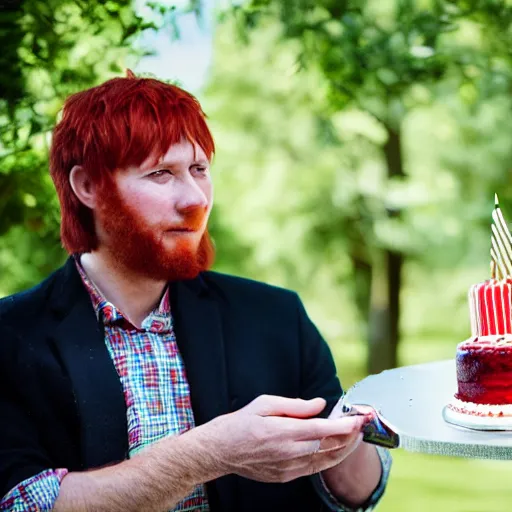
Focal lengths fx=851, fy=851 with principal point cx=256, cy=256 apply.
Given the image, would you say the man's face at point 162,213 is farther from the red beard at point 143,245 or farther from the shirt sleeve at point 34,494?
the shirt sleeve at point 34,494

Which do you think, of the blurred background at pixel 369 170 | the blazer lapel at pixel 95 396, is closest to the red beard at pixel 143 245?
the blazer lapel at pixel 95 396

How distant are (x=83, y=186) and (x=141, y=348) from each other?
0.34 m

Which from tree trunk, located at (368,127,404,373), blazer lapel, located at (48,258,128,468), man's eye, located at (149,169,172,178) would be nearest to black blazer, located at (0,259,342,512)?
blazer lapel, located at (48,258,128,468)

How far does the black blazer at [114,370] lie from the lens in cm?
155

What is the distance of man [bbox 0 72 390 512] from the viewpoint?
4.82ft

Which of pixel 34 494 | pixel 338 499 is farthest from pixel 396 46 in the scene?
pixel 34 494

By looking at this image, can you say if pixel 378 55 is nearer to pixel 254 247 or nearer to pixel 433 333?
pixel 254 247

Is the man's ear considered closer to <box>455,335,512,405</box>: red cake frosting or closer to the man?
the man

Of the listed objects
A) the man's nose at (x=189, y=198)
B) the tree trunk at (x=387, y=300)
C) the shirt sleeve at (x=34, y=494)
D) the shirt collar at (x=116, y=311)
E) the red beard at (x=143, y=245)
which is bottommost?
the tree trunk at (x=387, y=300)

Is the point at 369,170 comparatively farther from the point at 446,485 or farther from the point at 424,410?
the point at 424,410

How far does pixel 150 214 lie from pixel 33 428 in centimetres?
45

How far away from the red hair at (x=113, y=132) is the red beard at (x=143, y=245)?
0.05 m

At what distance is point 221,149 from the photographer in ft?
14.7

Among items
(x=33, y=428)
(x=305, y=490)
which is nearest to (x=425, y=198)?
(x=305, y=490)
